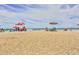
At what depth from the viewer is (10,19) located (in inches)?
92.2

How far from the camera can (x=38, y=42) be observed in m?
2.34

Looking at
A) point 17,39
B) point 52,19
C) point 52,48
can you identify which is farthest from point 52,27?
point 17,39

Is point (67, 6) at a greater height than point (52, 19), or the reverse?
point (67, 6)

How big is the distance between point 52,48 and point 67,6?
1.78 feet

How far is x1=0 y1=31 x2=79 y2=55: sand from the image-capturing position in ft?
7.61

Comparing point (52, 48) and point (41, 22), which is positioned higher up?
point (41, 22)

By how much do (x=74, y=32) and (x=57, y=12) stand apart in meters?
0.32

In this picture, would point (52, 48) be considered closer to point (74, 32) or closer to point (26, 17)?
point (74, 32)

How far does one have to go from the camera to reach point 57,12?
235 centimetres

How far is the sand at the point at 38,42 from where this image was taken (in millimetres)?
2318
